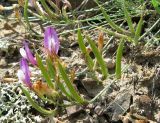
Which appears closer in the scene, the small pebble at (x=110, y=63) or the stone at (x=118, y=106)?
the stone at (x=118, y=106)

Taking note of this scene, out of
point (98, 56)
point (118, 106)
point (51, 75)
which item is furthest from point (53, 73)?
point (118, 106)

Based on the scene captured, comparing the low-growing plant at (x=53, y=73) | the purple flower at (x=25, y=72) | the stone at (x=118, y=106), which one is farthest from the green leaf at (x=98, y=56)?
the purple flower at (x=25, y=72)

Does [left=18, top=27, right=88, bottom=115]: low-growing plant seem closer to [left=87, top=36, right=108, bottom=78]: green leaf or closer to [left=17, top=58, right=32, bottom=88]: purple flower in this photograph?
[left=17, top=58, right=32, bottom=88]: purple flower

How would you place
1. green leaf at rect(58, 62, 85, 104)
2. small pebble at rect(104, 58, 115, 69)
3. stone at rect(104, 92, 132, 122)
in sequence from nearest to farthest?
green leaf at rect(58, 62, 85, 104)
stone at rect(104, 92, 132, 122)
small pebble at rect(104, 58, 115, 69)

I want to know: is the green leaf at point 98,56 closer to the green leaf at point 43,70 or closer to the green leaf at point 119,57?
the green leaf at point 119,57

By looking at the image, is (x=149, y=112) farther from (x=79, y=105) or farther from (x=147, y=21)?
(x=147, y=21)

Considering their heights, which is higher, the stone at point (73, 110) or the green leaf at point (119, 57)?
the green leaf at point (119, 57)

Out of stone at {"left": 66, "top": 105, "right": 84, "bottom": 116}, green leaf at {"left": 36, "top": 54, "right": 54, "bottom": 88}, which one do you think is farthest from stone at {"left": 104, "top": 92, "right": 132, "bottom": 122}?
green leaf at {"left": 36, "top": 54, "right": 54, "bottom": 88}

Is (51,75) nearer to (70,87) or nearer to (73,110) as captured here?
(70,87)

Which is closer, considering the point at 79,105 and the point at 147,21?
the point at 79,105

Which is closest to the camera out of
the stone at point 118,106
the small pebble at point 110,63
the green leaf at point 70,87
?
the green leaf at point 70,87

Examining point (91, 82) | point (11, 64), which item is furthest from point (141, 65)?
point (11, 64)
